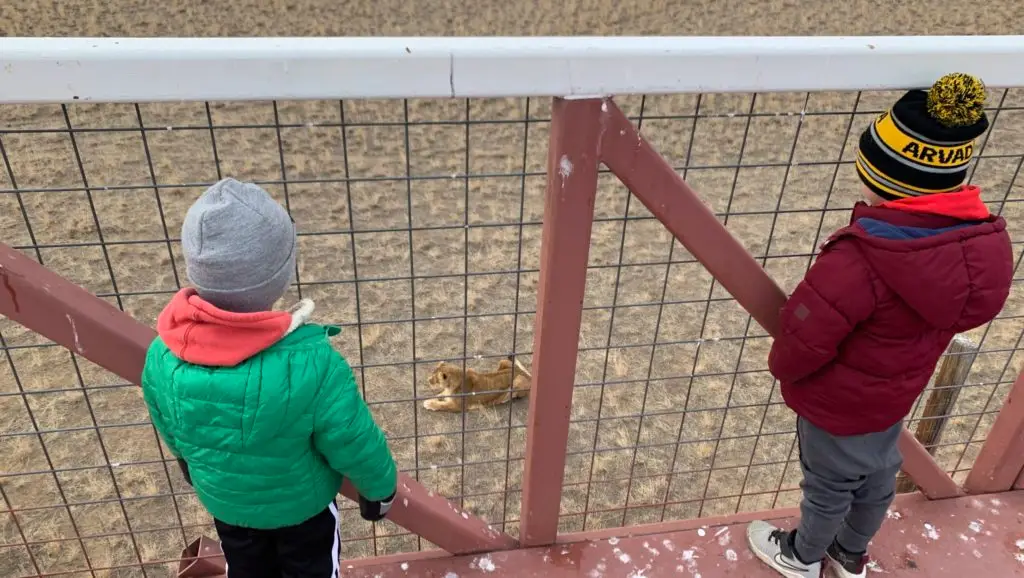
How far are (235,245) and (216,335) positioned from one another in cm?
16

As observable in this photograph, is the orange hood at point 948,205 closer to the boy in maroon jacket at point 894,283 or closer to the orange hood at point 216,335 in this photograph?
the boy in maroon jacket at point 894,283

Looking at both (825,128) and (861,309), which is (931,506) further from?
(825,128)

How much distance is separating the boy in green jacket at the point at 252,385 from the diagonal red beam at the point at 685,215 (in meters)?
0.65

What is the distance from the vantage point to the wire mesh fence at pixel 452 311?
2496 millimetres

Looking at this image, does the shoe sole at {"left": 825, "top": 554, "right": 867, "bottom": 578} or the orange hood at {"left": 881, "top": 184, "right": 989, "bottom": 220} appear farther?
the shoe sole at {"left": 825, "top": 554, "right": 867, "bottom": 578}

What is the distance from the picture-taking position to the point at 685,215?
1.65 meters

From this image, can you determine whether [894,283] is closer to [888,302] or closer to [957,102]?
[888,302]

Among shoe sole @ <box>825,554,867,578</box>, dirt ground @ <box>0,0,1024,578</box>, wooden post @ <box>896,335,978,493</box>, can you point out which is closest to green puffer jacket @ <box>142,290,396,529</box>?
dirt ground @ <box>0,0,1024,578</box>

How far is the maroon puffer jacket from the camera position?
148 cm

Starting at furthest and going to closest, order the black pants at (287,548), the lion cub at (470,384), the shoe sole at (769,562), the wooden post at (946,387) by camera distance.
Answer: the lion cub at (470,384) < the wooden post at (946,387) < the shoe sole at (769,562) < the black pants at (287,548)

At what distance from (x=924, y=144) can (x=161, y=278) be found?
3.93 metres

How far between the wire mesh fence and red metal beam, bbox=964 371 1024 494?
4.7 inches

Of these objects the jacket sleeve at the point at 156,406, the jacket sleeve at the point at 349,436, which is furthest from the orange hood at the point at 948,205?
the jacket sleeve at the point at 156,406

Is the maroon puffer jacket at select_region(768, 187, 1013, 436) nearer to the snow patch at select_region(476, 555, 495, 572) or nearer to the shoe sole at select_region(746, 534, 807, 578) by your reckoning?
the shoe sole at select_region(746, 534, 807, 578)
